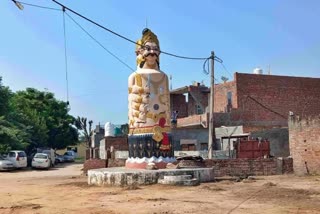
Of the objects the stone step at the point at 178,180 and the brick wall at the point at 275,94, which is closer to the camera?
the stone step at the point at 178,180

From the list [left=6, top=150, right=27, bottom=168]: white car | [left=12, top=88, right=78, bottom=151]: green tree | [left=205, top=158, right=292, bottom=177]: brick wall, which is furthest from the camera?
[left=12, top=88, right=78, bottom=151]: green tree

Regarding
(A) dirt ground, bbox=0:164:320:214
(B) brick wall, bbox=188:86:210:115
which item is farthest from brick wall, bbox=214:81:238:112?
(A) dirt ground, bbox=0:164:320:214

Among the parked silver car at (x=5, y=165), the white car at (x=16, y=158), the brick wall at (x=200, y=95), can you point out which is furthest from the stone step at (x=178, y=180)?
the brick wall at (x=200, y=95)

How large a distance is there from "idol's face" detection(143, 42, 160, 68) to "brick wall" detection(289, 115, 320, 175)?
26.7ft

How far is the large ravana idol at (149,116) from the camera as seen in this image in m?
20.2

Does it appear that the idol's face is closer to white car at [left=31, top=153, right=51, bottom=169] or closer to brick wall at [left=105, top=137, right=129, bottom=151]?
brick wall at [left=105, top=137, right=129, bottom=151]

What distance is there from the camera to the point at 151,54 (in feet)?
68.8

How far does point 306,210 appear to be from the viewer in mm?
10883

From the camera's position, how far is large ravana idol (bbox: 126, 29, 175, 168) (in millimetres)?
20172

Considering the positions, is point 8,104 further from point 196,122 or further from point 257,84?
point 257,84

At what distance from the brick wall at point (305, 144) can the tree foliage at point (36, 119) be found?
2292 centimetres

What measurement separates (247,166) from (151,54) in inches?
299

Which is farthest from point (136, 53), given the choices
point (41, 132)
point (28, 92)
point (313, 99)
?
point (28, 92)

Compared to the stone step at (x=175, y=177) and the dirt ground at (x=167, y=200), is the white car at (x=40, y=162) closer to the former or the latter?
the dirt ground at (x=167, y=200)
